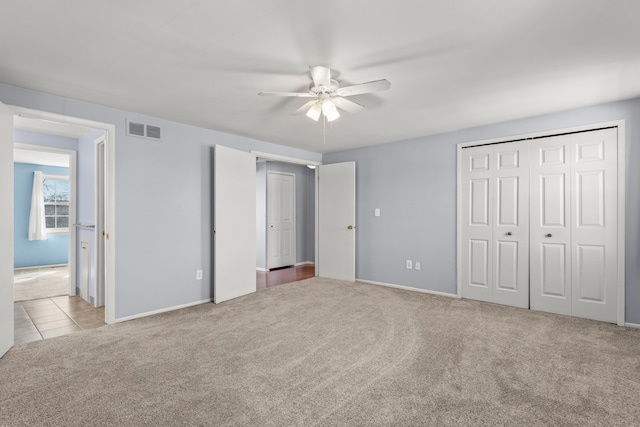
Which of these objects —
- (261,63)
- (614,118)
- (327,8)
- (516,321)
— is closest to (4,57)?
(261,63)

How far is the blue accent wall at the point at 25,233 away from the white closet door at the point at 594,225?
374 inches

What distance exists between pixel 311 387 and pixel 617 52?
316 centimetres

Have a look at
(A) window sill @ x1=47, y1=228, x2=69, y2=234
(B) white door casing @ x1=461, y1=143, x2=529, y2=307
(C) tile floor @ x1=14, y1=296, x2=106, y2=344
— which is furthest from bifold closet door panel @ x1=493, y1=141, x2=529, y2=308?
(A) window sill @ x1=47, y1=228, x2=69, y2=234

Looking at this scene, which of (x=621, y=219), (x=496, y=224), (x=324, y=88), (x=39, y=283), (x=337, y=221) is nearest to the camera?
(x=324, y=88)

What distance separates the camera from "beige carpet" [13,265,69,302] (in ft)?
15.5

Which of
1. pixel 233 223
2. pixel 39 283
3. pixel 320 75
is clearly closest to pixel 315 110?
pixel 320 75

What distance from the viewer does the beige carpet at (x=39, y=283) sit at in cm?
474

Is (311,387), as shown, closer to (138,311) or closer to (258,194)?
(138,311)

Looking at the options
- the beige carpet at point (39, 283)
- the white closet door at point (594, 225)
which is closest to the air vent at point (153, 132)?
the beige carpet at point (39, 283)

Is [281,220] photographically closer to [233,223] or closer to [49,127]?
[233,223]

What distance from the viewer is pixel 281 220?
702 centimetres

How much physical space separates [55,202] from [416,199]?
8.04 m

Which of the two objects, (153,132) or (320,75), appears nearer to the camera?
(320,75)

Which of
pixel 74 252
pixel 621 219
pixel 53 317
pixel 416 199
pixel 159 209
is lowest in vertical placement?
pixel 53 317
